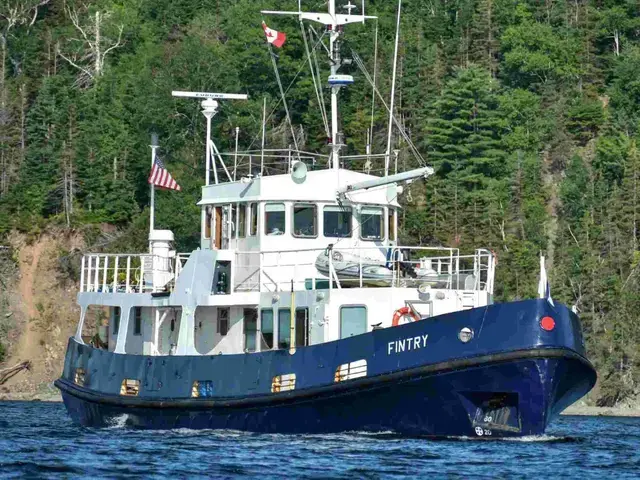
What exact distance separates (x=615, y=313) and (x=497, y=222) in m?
9.84

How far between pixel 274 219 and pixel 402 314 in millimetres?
4127

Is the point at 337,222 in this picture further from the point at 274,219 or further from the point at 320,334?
the point at 320,334

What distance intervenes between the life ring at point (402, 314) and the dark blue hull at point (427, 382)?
1.02 meters

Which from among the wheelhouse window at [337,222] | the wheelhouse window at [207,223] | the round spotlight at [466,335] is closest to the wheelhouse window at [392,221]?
the wheelhouse window at [337,222]

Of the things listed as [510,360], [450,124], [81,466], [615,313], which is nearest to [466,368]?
[510,360]

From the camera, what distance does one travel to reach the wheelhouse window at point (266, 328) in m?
31.5

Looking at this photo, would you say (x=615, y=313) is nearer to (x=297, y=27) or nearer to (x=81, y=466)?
(x=297, y=27)

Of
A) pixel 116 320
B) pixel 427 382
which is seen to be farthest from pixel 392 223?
pixel 116 320

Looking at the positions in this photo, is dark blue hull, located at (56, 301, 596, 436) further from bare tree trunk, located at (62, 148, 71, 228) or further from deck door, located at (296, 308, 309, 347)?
bare tree trunk, located at (62, 148, 71, 228)

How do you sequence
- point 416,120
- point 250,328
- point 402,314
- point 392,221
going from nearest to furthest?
point 402,314, point 250,328, point 392,221, point 416,120

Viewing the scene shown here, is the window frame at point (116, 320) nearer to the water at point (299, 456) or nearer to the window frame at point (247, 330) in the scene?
the water at point (299, 456)

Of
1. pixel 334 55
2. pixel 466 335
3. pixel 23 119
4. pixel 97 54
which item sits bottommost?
pixel 466 335

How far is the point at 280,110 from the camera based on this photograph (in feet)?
257

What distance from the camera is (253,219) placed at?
33.2 m
